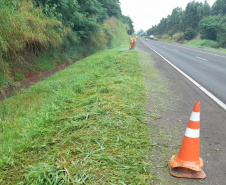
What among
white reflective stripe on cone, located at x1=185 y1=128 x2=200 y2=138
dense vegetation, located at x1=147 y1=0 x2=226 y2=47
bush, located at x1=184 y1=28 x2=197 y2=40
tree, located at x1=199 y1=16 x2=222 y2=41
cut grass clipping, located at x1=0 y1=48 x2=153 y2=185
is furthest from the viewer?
bush, located at x1=184 y1=28 x2=197 y2=40

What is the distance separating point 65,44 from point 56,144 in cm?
1154

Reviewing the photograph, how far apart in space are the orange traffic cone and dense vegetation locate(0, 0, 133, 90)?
19.4ft

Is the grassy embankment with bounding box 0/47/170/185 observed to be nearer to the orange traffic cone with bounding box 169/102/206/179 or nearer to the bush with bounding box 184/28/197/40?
the orange traffic cone with bounding box 169/102/206/179

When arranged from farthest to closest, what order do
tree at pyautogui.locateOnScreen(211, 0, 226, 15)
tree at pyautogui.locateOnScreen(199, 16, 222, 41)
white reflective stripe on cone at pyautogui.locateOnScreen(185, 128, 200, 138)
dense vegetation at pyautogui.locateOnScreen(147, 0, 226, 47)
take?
tree at pyautogui.locateOnScreen(211, 0, 226, 15), tree at pyautogui.locateOnScreen(199, 16, 222, 41), dense vegetation at pyautogui.locateOnScreen(147, 0, 226, 47), white reflective stripe on cone at pyautogui.locateOnScreen(185, 128, 200, 138)

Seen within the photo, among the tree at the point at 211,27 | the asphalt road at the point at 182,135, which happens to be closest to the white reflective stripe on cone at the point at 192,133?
the asphalt road at the point at 182,135

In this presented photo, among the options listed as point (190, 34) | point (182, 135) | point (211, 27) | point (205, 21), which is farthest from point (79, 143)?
point (190, 34)

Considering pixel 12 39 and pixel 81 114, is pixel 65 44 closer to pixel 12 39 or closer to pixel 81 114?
pixel 12 39

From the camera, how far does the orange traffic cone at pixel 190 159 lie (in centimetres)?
244

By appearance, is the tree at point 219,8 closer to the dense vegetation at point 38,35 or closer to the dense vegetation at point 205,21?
the dense vegetation at point 205,21

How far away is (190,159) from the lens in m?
2.53

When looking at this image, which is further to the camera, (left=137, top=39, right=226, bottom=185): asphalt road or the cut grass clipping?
(left=137, top=39, right=226, bottom=185): asphalt road

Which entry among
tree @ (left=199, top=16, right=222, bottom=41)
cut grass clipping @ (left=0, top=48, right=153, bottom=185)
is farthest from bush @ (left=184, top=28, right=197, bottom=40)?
cut grass clipping @ (left=0, top=48, right=153, bottom=185)

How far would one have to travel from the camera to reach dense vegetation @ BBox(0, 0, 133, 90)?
6832 mm

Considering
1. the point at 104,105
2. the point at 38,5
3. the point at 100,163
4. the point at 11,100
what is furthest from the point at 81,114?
the point at 38,5
